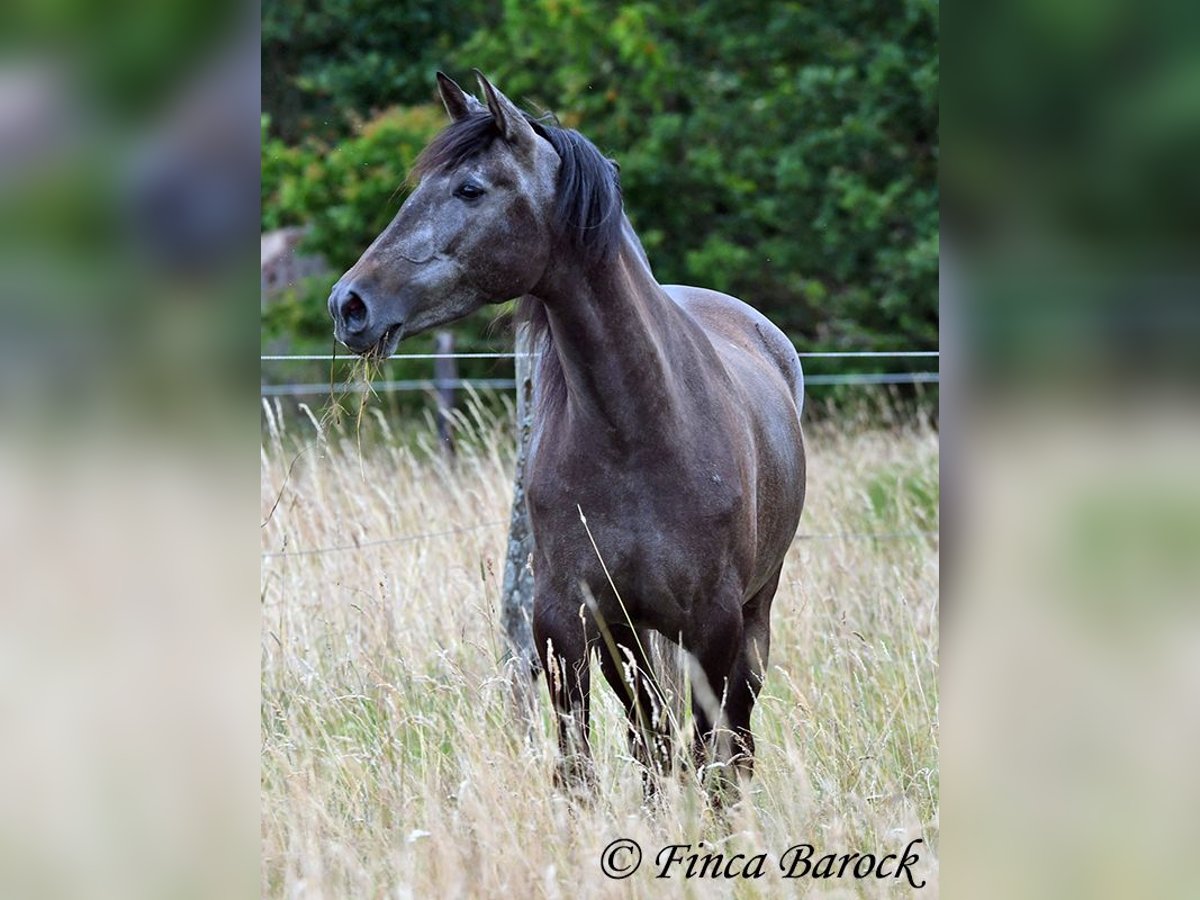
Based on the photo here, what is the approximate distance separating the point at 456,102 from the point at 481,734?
1685 millimetres

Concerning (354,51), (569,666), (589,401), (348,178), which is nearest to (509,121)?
(589,401)

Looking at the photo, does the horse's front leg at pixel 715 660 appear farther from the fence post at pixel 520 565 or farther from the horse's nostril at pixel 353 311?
the horse's nostril at pixel 353 311

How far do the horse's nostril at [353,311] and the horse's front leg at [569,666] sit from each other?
91 cm

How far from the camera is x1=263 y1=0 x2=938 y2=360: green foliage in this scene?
10.9 meters

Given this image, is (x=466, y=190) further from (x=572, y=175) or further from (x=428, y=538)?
(x=428, y=538)

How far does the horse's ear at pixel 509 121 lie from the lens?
2801mm

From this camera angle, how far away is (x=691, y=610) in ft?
10.4

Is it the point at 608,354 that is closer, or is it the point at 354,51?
the point at 608,354

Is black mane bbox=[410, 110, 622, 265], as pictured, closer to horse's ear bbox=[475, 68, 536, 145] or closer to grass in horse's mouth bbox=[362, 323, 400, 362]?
horse's ear bbox=[475, 68, 536, 145]

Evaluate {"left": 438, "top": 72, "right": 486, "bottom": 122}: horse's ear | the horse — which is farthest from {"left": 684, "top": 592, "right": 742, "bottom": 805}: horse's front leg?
{"left": 438, "top": 72, "right": 486, "bottom": 122}: horse's ear

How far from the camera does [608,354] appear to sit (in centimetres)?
310

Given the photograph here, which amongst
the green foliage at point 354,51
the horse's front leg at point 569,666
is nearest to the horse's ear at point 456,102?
the horse's front leg at point 569,666
